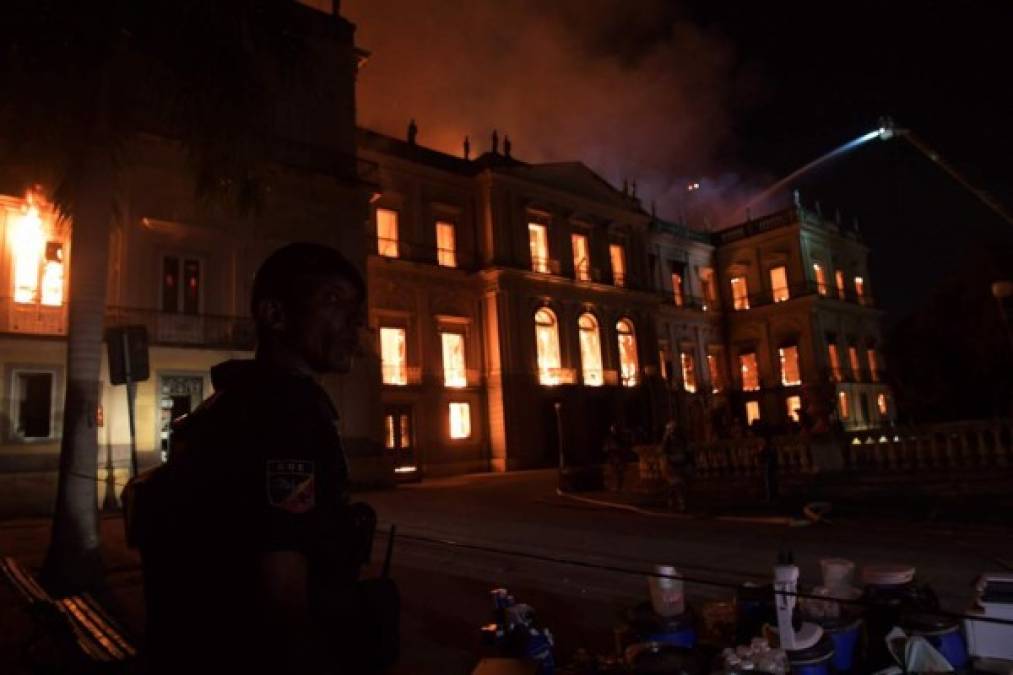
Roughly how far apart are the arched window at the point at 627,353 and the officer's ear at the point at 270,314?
31023mm

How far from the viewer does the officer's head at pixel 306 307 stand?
155cm

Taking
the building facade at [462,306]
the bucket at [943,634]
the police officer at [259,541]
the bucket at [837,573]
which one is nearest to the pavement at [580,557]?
the bucket at [837,573]

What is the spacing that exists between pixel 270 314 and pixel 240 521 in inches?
22.1

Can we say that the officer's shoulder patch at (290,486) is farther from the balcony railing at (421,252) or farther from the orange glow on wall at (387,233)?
the orange glow on wall at (387,233)

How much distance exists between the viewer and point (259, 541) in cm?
118

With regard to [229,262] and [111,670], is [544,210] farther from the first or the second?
[111,670]

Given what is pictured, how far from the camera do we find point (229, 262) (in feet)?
60.5

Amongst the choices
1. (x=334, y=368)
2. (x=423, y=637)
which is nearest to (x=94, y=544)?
(x=423, y=637)

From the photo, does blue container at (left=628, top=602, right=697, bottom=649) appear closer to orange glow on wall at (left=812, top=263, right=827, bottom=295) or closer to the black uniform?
the black uniform

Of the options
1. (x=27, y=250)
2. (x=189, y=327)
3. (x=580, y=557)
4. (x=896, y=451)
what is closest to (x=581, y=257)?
(x=189, y=327)

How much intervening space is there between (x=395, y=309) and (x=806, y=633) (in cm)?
2378

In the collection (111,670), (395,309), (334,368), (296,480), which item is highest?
(395,309)

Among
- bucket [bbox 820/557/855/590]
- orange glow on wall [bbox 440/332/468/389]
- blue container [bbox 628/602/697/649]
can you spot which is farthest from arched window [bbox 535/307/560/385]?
blue container [bbox 628/602/697/649]

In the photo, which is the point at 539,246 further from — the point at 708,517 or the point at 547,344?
the point at 708,517
